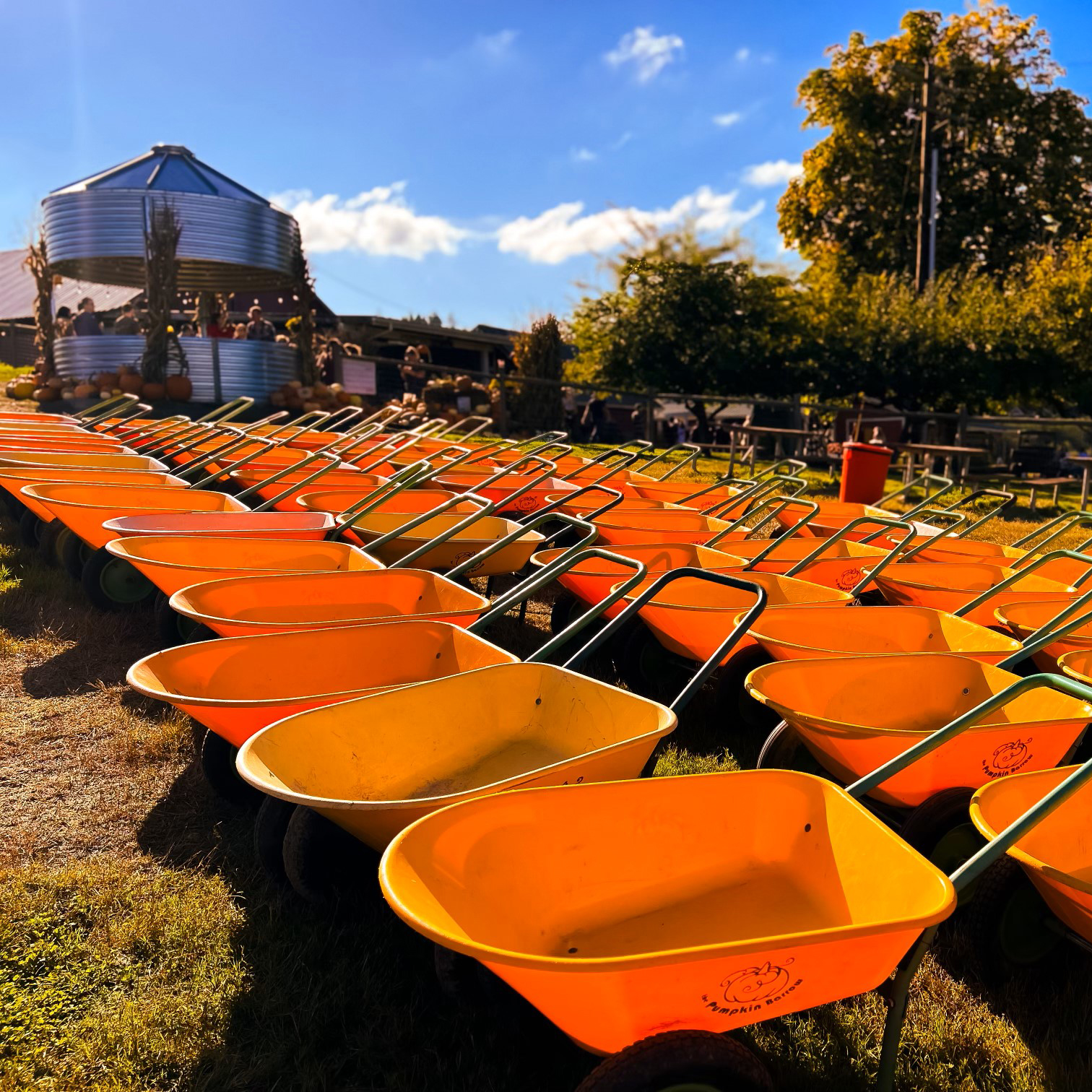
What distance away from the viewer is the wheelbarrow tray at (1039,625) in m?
3.64

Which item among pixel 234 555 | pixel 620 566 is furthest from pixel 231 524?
pixel 620 566

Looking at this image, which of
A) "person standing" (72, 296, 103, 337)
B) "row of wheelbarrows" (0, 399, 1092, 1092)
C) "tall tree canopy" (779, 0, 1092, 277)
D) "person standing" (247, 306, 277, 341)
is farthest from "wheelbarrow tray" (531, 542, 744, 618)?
"tall tree canopy" (779, 0, 1092, 277)

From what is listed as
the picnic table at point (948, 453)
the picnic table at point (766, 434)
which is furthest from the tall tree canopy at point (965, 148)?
the picnic table at point (948, 453)

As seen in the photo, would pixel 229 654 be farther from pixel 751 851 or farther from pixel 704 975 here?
pixel 704 975

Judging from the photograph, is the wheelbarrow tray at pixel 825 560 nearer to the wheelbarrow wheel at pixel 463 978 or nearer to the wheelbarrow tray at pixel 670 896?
the wheelbarrow tray at pixel 670 896

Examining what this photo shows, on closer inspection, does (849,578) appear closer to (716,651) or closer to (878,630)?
(878,630)

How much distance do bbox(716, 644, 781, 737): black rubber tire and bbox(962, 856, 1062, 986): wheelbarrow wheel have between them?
1286 mm

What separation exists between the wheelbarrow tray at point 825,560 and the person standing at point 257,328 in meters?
11.3

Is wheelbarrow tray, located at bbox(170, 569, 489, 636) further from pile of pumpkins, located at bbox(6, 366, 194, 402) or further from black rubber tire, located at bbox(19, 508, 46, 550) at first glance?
pile of pumpkins, located at bbox(6, 366, 194, 402)

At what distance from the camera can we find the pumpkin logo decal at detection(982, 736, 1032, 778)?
257cm

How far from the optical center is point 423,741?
2.68 meters

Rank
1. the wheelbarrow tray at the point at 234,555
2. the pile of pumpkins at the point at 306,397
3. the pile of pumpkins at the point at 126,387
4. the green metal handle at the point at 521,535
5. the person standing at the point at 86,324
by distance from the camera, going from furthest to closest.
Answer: the person standing at the point at 86,324, the pile of pumpkins at the point at 306,397, the pile of pumpkins at the point at 126,387, the green metal handle at the point at 521,535, the wheelbarrow tray at the point at 234,555

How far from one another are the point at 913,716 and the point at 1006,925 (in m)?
0.94

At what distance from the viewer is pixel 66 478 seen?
5586mm
